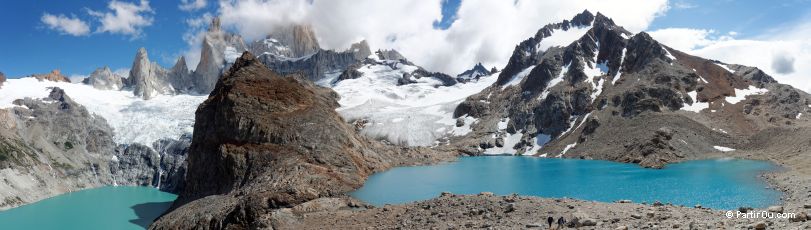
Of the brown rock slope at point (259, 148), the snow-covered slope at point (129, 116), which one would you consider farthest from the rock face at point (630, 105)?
the snow-covered slope at point (129, 116)

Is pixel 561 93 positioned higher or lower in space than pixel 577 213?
higher

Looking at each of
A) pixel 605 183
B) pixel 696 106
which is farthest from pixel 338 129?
pixel 696 106

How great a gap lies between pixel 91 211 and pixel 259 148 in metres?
34.0

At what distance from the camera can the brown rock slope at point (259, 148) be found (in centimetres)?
5806

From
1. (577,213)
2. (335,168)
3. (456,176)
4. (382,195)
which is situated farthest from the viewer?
(456,176)

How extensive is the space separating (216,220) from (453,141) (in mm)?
119721

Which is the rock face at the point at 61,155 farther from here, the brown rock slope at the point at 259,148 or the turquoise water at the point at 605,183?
the turquoise water at the point at 605,183

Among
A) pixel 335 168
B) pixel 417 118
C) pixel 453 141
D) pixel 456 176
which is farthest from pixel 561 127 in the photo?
pixel 335 168

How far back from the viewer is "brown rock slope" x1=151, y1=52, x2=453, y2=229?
58062 millimetres

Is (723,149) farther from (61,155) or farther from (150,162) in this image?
(61,155)

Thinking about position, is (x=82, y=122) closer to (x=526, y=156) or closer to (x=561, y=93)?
(x=526, y=156)

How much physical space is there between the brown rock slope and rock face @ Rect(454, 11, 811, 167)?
49.7m

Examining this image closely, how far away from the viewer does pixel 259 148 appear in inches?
2778

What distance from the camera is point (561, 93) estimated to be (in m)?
155
